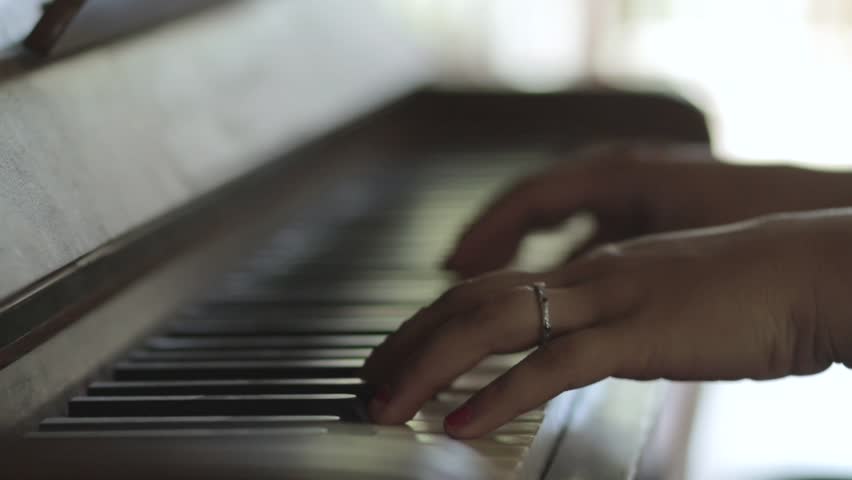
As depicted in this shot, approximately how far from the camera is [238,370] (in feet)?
2.60

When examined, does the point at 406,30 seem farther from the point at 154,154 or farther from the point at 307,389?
the point at 307,389

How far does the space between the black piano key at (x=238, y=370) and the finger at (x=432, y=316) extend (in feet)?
0.15

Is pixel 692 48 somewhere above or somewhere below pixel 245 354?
above

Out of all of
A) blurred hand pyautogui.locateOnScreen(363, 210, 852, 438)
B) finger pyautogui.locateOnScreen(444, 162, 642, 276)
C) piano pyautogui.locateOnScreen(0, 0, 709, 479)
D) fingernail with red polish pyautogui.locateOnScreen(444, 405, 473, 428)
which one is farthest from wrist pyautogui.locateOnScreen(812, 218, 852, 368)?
finger pyautogui.locateOnScreen(444, 162, 642, 276)

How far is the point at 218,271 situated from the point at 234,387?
30 centimetres

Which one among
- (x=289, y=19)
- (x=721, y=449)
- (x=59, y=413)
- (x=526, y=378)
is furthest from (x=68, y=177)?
(x=721, y=449)

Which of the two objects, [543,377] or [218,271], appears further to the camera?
[218,271]

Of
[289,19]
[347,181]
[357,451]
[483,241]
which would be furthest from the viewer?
[347,181]

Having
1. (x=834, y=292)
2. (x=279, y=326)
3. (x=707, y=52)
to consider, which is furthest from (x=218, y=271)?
(x=707, y=52)

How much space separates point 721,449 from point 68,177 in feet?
3.13

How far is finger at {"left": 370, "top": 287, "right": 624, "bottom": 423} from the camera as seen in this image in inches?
26.0

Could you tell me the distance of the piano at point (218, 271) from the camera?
57 cm

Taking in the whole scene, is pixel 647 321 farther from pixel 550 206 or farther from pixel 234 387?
pixel 550 206

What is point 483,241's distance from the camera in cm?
107
